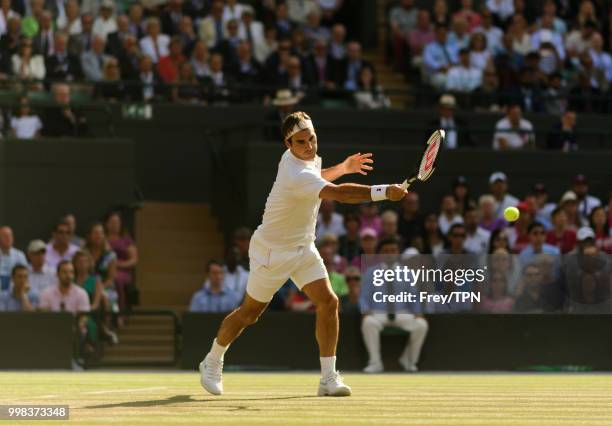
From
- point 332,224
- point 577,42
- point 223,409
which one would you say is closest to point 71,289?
point 332,224

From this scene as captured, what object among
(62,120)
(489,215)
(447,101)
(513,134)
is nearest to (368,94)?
(447,101)

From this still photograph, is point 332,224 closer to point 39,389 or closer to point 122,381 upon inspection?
point 122,381

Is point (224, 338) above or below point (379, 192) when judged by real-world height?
below

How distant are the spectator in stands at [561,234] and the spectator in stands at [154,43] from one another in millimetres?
7231

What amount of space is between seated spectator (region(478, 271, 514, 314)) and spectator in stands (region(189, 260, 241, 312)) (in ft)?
10.3

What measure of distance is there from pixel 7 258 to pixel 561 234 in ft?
24.1

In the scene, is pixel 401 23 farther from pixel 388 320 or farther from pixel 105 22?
pixel 388 320

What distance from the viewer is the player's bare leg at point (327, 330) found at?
11039 mm

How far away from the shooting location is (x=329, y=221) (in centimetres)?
2077

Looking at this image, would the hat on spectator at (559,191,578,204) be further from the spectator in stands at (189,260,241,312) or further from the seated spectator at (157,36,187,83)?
the seated spectator at (157,36,187,83)

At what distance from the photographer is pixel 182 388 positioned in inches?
497

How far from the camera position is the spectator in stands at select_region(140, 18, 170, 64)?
23.8m

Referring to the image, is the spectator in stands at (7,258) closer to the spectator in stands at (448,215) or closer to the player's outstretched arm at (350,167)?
the spectator in stands at (448,215)

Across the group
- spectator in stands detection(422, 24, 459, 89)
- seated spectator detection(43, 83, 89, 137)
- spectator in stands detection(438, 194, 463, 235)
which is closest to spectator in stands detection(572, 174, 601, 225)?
spectator in stands detection(438, 194, 463, 235)
